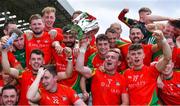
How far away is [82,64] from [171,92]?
5.15ft

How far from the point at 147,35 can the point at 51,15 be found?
1.94 meters

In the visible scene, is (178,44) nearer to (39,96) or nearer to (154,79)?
(154,79)

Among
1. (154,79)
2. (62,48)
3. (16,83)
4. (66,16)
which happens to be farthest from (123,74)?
(66,16)

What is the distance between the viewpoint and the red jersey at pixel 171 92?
6.85 meters

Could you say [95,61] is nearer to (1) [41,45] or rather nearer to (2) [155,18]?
(1) [41,45]

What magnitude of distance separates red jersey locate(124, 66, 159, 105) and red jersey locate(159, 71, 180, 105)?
423 millimetres

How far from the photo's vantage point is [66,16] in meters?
22.1

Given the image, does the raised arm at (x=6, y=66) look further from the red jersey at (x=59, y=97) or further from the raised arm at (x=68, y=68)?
the red jersey at (x=59, y=97)

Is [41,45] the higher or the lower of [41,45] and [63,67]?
the higher

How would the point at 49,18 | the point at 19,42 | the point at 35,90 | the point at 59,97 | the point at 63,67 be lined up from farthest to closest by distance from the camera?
1. the point at 49,18
2. the point at 19,42
3. the point at 63,67
4. the point at 59,97
5. the point at 35,90

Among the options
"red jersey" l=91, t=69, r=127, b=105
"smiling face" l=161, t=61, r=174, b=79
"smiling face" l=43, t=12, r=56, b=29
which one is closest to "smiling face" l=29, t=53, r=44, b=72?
"red jersey" l=91, t=69, r=127, b=105

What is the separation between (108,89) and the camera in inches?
260

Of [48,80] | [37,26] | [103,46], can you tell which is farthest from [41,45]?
[48,80]

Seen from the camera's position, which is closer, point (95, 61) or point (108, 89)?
point (108, 89)
